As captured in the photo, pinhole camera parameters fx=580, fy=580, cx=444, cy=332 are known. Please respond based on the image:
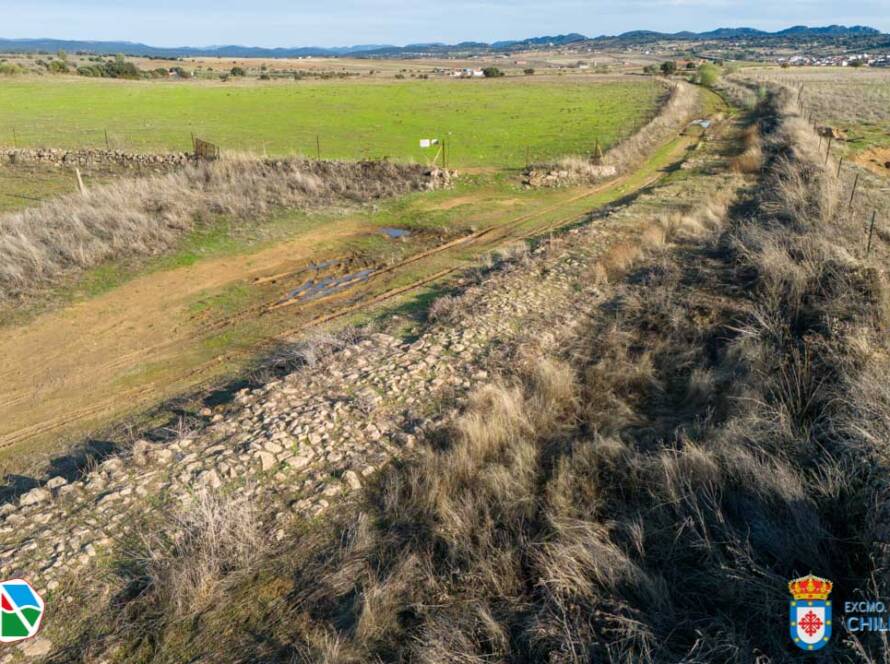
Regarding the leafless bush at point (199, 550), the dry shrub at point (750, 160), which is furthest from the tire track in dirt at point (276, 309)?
the dry shrub at point (750, 160)

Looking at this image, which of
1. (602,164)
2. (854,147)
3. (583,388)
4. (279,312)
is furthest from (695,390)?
(854,147)

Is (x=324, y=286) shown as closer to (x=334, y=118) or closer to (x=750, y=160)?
(x=750, y=160)

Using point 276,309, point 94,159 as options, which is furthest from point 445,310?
point 94,159

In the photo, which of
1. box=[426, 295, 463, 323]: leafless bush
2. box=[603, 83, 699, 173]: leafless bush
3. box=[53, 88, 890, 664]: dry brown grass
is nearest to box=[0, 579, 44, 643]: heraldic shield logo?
box=[53, 88, 890, 664]: dry brown grass

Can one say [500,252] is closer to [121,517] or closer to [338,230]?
[338,230]

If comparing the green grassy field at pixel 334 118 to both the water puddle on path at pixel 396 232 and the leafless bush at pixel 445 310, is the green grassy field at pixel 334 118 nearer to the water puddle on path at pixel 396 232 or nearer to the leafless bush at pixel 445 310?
the water puddle on path at pixel 396 232

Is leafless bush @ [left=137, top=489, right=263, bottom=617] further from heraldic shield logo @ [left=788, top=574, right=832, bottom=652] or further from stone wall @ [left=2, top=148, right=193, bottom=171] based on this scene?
stone wall @ [left=2, top=148, right=193, bottom=171]
